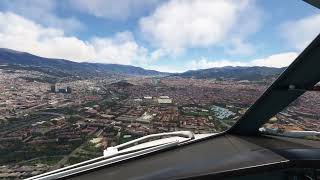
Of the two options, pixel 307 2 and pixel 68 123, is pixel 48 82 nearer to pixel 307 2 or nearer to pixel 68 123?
pixel 68 123

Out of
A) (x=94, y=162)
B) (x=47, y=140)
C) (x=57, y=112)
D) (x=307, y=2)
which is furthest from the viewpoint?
(x=57, y=112)

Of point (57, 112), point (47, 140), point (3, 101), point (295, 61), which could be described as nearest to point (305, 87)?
point (295, 61)

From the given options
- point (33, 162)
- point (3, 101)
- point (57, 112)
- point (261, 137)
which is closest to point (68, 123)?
point (57, 112)

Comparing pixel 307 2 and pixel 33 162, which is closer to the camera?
pixel 307 2

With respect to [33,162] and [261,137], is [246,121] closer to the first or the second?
[261,137]

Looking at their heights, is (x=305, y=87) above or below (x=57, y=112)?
above

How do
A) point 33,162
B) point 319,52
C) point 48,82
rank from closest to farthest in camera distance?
point 319,52
point 33,162
point 48,82

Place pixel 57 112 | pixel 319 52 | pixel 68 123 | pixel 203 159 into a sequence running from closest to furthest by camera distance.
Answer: pixel 319 52 < pixel 203 159 < pixel 68 123 < pixel 57 112

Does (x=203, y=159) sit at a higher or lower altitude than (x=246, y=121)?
lower

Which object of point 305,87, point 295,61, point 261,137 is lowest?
point 261,137
